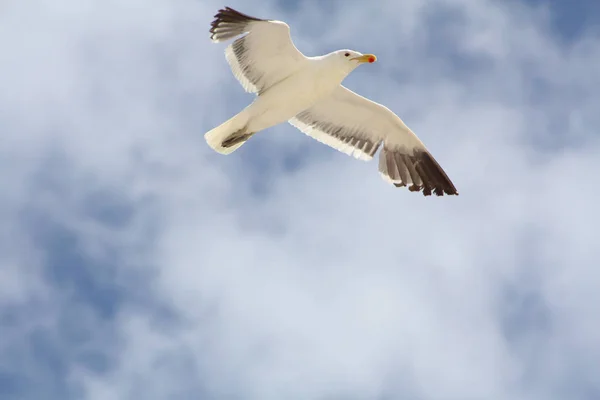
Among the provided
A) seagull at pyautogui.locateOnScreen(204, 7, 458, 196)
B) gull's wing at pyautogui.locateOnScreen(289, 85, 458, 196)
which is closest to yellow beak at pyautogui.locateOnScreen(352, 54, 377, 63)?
seagull at pyautogui.locateOnScreen(204, 7, 458, 196)

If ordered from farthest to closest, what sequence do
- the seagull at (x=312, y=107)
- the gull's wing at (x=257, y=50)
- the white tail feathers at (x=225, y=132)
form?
the white tail feathers at (x=225, y=132), the seagull at (x=312, y=107), the gull's wing at (x=257, y=50)

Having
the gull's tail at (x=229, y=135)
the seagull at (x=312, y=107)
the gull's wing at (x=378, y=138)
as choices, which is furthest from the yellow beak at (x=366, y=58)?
the gull's tail at (x=229, y=135)

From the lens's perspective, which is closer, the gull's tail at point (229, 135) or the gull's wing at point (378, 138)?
the gull's tail at point (229, 135)

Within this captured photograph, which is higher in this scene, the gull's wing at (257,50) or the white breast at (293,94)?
the gull's wing at (257,50)

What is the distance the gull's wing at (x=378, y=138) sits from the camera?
15633mm

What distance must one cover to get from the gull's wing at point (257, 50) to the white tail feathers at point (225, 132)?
53 cm

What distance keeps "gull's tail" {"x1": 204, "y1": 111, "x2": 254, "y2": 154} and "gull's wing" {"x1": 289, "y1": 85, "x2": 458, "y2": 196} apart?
145 cm

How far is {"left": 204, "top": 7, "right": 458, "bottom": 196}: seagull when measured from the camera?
14172 millimetres

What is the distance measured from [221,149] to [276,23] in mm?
1957

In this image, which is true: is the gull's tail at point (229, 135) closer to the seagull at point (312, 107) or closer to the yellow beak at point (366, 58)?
the seagull at point (312, 107)

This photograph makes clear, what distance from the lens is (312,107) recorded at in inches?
619

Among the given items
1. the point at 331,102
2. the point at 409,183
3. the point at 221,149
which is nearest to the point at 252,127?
the point at 221,149

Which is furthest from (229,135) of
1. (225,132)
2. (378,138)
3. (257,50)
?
(378,138)

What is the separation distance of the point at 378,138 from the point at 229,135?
2.48 m
